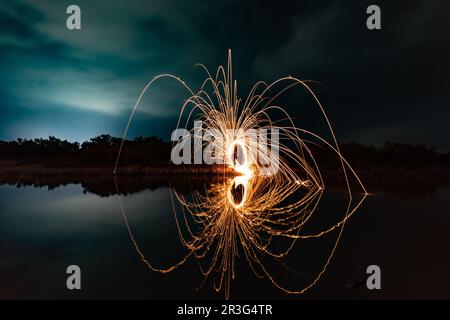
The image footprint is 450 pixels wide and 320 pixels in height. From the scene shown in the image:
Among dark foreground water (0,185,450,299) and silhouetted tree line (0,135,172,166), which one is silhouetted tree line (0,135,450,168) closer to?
silhouetted tree line (0,135,172,166)

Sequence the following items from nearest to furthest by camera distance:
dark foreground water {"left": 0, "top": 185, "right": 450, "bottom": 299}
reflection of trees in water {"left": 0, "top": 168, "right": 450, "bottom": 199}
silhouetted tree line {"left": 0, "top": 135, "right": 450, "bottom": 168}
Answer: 1. dark foreground water {"left": 0, "top": 185, "right": 450, "bottom": 299}
2. reflection of trees in water {"left": 0, "top": 168, "right": 450, "bottom": 199}
3. silhouetted tree line {"left": 0, "top": 135, "right": 450, "bottom": 168}

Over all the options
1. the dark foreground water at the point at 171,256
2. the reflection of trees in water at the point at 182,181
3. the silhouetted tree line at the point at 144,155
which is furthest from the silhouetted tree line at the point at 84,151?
the dark foreground water at the point at 171,256

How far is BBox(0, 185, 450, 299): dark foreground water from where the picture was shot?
4137mm

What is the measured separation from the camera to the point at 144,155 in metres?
33.7

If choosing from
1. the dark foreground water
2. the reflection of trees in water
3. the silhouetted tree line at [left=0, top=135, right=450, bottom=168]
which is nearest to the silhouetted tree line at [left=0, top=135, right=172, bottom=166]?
the silhouetted tree line at [left=0, top=135, right=450, bottom=168]

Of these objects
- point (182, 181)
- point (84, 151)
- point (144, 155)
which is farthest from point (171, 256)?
point (84, 151)

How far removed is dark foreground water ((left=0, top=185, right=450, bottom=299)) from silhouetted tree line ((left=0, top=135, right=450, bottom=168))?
22.1 metres

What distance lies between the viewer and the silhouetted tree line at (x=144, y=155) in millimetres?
32688

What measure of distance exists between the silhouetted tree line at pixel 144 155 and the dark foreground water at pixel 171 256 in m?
22.1

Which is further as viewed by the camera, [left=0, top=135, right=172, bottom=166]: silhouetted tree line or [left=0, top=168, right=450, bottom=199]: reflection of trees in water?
[left=0, top=135, right=172, bottom=166]: silhouetted tree line

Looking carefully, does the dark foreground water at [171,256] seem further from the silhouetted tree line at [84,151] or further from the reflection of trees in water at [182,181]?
the silhouetted tree line at [84,151]

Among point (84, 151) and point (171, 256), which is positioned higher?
point (84, 151)

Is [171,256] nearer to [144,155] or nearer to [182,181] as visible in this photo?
[182,181]

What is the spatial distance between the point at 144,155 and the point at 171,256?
2936 centimetres
